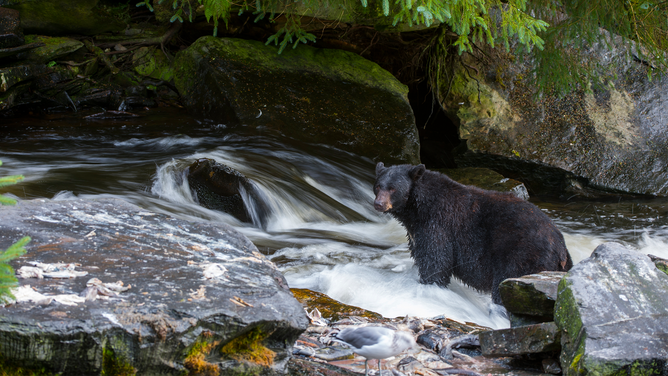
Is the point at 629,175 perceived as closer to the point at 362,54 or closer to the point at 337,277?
the point at 362,54

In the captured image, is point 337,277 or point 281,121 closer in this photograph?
point 337,277

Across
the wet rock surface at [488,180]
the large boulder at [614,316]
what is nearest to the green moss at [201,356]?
the large boulder at [614,316]

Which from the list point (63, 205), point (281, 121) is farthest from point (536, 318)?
point (281, 121)

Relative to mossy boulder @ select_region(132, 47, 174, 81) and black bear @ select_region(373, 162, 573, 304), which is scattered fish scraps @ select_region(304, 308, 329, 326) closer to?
black bear @ select_region(373, 162, 573, 304)

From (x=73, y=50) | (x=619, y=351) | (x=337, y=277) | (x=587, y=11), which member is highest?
(x=587, y=11)

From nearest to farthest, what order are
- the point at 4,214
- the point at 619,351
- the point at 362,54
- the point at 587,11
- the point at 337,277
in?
the point at 619,351 → the point at 4,214 → the point at 337,277 → the point at 587,11 → the point at 362,54

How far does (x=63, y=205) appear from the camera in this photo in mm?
3555

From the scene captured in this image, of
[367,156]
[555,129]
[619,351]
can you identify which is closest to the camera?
[619,351]

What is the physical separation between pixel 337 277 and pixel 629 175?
7973mm

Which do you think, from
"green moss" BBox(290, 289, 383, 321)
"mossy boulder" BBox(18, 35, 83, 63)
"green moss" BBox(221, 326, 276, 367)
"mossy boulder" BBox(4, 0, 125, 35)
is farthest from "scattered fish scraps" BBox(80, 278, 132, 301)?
"mossy boulder" BBox(4, 0, 125, 35)

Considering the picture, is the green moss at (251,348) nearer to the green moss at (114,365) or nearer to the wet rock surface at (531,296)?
the green moss at (114,365)

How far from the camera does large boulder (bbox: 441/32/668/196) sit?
10.6 meters

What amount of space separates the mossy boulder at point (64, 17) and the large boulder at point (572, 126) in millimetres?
8340

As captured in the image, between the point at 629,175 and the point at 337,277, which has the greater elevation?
the point at 629,175
